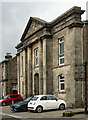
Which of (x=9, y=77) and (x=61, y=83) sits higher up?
(x=9, y=77)

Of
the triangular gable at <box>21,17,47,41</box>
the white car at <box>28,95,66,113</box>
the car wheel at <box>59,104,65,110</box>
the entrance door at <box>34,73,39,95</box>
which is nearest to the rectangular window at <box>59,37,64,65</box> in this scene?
the triangular gable at <box>21,17,47,41</box>

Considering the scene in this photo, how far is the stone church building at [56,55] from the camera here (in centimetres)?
2383

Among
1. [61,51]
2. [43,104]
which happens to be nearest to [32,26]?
[61,51]

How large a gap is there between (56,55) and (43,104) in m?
8.07

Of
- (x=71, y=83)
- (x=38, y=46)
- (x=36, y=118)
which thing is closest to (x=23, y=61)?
(x=38, y=46)

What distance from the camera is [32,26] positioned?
3375cm

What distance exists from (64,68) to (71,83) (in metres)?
2.30

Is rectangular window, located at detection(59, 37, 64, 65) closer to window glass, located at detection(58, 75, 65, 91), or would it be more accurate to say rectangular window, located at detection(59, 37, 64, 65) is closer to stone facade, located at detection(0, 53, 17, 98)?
window glass, located at detection(58, 75, 65, 91)

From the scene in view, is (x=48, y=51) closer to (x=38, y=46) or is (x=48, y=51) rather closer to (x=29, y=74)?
(x=38, y=46)

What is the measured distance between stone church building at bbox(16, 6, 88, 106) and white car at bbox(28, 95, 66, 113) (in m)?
1.83

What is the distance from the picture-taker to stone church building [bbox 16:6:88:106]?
938 inches

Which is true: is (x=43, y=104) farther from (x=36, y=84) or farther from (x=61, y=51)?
(x=36, y=84)

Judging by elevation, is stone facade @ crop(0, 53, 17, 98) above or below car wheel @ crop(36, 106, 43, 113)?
above

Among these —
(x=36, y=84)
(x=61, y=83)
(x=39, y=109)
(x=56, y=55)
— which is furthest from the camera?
(x=36, y=84)
